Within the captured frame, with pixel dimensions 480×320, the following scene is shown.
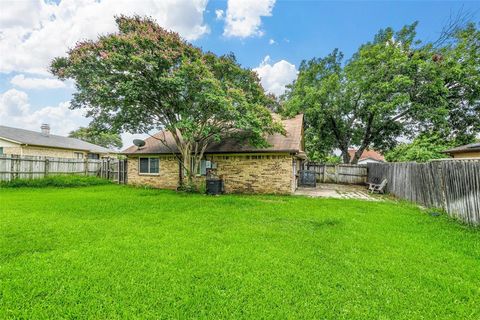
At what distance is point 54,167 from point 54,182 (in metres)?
1.93

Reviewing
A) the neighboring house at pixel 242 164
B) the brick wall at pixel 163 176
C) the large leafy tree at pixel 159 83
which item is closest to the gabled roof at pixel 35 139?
the neighboring house at pixel 242 164

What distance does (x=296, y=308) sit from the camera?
2.48 meters

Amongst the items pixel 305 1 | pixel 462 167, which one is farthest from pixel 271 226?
pixel 305 1

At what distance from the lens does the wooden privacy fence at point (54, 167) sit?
11945mm

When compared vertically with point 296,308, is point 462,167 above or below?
above

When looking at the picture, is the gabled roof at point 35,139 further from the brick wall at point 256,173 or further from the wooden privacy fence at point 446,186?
the wooden privacy fence at point 446,186

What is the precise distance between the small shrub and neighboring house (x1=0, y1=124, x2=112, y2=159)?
5967 mm

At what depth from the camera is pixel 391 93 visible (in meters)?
16.1

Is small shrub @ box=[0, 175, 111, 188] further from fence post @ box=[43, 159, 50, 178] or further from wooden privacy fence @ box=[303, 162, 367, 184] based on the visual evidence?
wooden privacy fence @ box=[303, 162, 367, 184]

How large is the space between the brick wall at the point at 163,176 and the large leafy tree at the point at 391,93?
9680mm

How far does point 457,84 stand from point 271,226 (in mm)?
18909

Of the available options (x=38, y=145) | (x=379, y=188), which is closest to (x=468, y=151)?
(x=379, y=188)

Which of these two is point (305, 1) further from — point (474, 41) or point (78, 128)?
point (78, 128)

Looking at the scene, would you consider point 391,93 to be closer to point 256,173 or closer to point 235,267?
point 256,173
